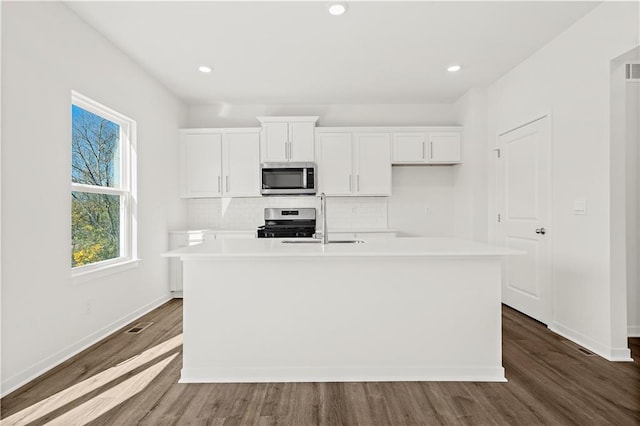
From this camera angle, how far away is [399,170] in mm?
5359

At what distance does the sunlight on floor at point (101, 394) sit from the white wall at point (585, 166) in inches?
127

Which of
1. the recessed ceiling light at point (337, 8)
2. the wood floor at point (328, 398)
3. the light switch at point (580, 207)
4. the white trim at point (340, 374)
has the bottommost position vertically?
the wood floor at point (328, 398)

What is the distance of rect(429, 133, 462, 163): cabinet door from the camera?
5039 mm

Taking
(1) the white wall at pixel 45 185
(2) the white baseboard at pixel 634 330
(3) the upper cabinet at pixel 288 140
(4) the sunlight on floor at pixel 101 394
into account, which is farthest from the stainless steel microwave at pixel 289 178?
(2) the white baseboard at pixel 634 330

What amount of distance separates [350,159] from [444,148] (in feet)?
4.26

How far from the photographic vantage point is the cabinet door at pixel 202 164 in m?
5.05

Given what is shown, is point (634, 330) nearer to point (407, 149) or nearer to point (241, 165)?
point (407, 149)

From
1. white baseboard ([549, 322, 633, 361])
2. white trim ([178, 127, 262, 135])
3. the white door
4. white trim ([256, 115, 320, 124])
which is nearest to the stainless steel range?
white trim ([178, 127, 262, 135])

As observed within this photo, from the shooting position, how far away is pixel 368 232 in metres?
4.90

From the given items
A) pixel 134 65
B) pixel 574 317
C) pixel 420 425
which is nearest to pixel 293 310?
pixel 420 425

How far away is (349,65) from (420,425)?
3301 millimetres

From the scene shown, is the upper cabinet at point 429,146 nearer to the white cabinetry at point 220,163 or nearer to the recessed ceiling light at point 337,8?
the white cabinetry at point 220,163

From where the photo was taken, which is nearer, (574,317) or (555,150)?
(574,317)

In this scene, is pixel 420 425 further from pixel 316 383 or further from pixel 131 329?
pixel 131 329
